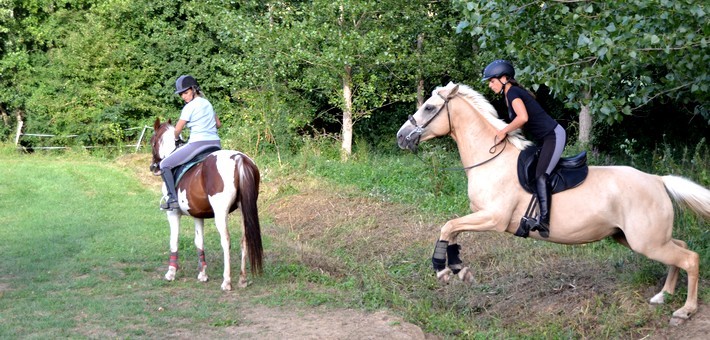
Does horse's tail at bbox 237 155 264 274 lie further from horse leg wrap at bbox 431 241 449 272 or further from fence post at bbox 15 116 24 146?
fence post at bbox 15 116 24 146

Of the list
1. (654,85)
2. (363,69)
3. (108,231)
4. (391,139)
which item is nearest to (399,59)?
(363,69)

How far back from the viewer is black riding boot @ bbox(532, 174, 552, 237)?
7.66 metres

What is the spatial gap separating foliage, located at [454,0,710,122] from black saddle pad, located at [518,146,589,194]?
127cm

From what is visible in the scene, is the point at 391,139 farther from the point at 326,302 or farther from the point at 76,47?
the point at 326,302

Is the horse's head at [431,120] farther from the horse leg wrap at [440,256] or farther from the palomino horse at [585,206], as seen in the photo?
the horse leg wrap at [440,256]

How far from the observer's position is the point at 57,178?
22422mm

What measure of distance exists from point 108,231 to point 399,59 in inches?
411

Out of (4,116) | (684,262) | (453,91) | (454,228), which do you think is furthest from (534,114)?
(4,116)

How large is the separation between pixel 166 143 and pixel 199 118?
1039 mm

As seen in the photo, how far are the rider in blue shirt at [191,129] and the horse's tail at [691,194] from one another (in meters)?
6.02

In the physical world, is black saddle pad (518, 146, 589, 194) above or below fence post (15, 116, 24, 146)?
above

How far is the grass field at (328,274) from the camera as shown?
8.11 metres

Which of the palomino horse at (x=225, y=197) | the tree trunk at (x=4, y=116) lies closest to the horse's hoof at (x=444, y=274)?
the palomino horse at (x=225, y=197)

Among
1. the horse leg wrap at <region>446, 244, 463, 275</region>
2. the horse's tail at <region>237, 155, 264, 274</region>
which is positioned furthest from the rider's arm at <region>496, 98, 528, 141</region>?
the horse's tail at <region>237, 155, 264, 274</region>
